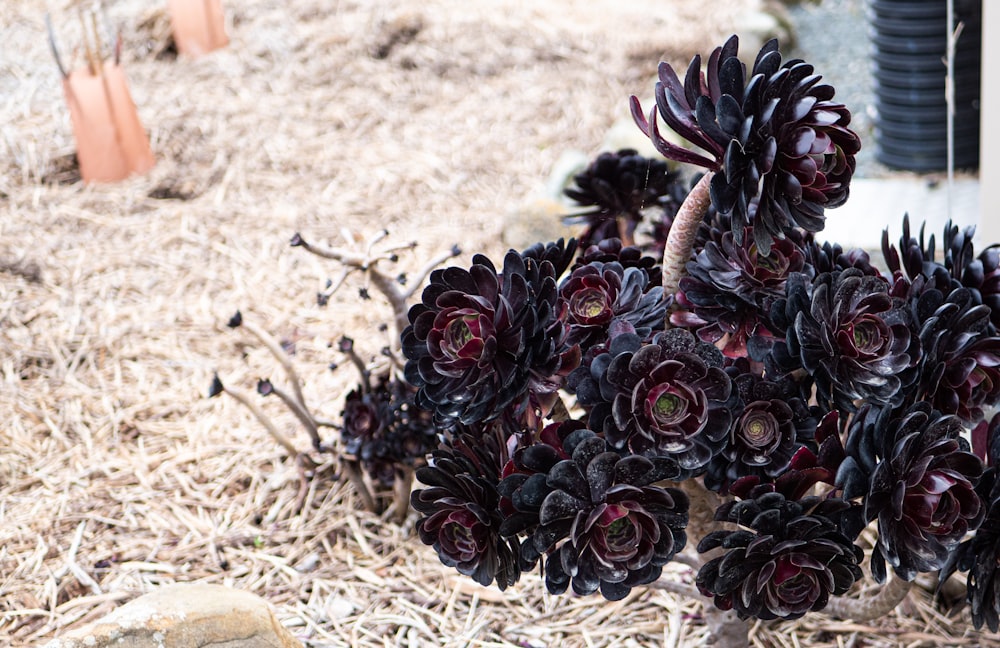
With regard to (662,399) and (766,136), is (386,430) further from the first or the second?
(766,136)

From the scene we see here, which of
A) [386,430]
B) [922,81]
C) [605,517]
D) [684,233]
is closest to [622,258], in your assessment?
[684,233]

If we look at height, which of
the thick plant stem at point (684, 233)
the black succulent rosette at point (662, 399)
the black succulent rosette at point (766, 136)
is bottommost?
the black succulent rosette at point (662, 399)

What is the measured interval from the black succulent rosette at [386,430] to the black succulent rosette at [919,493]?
0.89 meters

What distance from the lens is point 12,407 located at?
2.26 meters

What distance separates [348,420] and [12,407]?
92cm

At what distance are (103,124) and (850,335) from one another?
120 inches

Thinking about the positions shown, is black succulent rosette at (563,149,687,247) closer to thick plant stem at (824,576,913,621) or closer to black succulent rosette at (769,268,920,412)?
black succulent rosette at (769,268,920,412)

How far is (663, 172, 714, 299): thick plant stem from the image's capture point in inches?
48.1

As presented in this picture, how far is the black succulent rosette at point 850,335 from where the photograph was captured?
43.9 inches

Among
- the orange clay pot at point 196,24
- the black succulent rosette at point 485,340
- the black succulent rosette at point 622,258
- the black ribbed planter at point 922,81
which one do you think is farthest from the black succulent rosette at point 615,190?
the orange clay pot at point 196,24

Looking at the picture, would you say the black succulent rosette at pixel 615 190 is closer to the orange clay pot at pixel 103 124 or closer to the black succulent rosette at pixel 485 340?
the black succulent rosette at pixel 485 340

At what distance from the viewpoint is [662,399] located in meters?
1.11

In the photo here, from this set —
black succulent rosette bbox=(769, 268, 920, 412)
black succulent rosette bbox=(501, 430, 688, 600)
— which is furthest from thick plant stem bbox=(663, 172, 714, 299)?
black succulent rosette bbox=(501, 430, 688, 600)

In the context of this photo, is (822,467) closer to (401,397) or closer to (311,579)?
(401,397)
